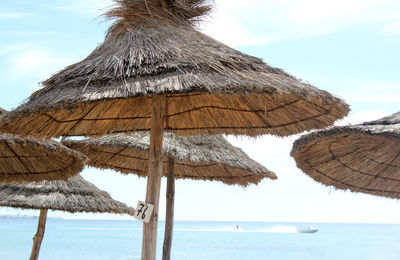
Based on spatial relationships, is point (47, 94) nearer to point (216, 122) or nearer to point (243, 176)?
point (216, 122)

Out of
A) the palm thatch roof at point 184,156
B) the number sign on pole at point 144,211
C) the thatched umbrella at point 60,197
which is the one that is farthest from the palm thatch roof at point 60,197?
the number sign on pole at point 144,211

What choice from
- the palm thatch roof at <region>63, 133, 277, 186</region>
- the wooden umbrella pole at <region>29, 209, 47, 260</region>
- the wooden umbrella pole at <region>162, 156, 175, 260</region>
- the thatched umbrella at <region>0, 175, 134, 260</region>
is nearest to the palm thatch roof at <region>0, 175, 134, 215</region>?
the thatched umbrella at <region>0, 175, 134, 260</region>

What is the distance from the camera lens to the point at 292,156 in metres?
5.02

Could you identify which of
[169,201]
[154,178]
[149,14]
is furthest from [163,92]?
[169,201]

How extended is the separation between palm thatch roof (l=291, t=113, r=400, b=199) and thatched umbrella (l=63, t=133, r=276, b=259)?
1.92 metres

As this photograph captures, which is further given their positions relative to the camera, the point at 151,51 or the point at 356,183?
the point at 356,183

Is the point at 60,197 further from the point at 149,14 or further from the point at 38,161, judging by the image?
the point at 149,14

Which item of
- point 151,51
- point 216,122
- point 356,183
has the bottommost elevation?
point 356,183

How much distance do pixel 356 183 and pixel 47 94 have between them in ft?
11.3

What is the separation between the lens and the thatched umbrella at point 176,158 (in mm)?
6746

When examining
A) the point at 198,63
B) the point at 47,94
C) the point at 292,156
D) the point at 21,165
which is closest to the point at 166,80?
the point at 198,63

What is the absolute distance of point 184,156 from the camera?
673 cm

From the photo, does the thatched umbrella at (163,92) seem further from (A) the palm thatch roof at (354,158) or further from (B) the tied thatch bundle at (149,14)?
(A) the palm thatch roof at (354,158)

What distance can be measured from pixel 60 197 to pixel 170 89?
4.82m
